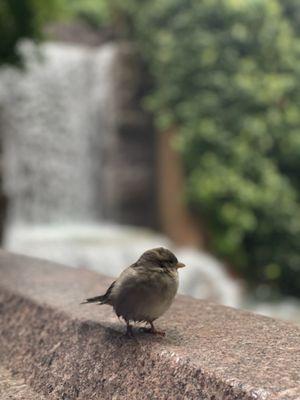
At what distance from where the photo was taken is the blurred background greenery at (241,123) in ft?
33.9

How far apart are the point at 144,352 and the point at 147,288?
8.7 inches

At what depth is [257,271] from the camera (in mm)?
10625

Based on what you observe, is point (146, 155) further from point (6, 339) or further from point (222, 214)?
point (6, 339)

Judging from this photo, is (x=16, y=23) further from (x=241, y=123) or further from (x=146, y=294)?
(x=146, y=294)

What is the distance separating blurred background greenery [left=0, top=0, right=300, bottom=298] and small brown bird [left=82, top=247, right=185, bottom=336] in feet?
26.9

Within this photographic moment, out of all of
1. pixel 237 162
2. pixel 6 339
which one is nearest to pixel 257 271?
pixel 237 162

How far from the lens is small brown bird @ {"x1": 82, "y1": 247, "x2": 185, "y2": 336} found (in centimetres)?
192

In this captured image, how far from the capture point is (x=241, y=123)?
34.5 ft

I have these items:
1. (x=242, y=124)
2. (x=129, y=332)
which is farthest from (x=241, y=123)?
(x=129, y=332)

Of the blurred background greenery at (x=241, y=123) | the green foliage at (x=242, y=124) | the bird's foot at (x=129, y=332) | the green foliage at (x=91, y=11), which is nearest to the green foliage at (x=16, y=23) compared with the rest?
the blurred background greenery at (x=241, y=123)

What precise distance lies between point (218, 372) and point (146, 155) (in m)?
10.4

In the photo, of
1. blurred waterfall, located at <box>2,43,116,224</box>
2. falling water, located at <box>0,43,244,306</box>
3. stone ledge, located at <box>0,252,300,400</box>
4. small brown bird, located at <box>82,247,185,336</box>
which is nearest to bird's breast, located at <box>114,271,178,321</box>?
small brown bird, located at <box>82,247,185,336</box>

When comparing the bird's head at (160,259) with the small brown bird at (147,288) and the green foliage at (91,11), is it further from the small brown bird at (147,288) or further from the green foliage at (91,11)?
the green foliage at (91,11)

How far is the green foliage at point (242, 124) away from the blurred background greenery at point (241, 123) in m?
0.02
